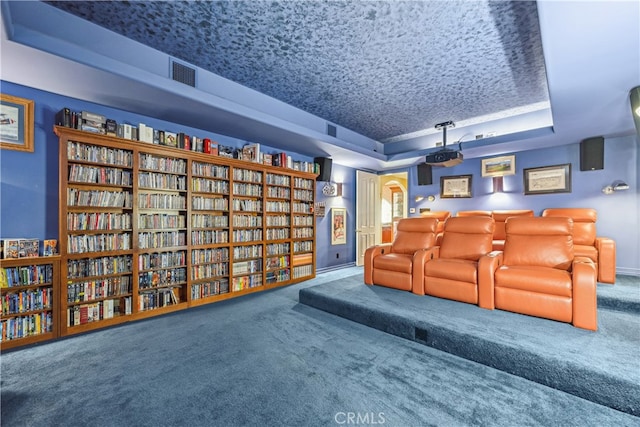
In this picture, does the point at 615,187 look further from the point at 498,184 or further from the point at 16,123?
the point at 16,123

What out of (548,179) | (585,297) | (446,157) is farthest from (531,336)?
(548,179)

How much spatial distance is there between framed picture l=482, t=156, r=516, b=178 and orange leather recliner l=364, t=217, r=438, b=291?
2349 mm

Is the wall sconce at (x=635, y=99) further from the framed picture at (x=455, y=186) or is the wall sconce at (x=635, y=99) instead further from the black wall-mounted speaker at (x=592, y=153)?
the framed picture at (x=455, y=186)

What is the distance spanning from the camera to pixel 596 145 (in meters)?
4.14

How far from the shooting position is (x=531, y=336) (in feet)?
6.73

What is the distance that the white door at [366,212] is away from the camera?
6207 millimetres

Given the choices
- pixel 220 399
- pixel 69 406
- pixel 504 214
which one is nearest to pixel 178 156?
pixel 69 406

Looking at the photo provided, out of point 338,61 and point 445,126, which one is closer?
point 338,61

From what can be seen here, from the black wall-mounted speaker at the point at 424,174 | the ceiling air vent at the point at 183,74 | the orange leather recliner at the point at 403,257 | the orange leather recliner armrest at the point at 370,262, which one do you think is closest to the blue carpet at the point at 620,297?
the orange leather recliner at the point at 403,257

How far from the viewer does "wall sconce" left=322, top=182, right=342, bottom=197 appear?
5547mm

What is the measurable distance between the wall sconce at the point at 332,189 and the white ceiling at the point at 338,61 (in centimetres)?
157

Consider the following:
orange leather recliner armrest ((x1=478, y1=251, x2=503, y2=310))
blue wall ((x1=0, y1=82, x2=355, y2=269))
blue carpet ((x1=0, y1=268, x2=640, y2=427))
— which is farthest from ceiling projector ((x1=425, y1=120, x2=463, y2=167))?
blue wall ((x1=0, y1=82, x2=355, y2=269))

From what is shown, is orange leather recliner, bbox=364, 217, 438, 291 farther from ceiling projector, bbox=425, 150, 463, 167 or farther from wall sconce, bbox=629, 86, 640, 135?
wall sconce, bbox=629, 86, 640, 135

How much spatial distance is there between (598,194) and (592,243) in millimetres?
1153
